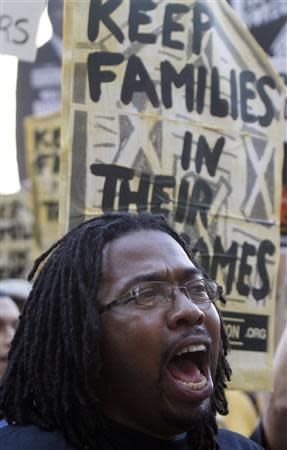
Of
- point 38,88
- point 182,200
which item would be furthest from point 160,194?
point 38,88

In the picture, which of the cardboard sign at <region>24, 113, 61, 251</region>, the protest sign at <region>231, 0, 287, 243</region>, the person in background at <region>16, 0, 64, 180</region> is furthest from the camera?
the person in background at <region>16, 0, 64, 180</region>

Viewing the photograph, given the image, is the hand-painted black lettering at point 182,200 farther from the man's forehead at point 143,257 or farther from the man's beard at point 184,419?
the man's beard at point 184,419

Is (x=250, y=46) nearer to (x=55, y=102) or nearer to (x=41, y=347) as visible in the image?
(x=41, y=347)

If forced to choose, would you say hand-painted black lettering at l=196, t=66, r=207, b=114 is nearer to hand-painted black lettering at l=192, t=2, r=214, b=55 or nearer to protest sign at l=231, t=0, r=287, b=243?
hand-painted black lettering at l=192, t=2, r=214, b=55

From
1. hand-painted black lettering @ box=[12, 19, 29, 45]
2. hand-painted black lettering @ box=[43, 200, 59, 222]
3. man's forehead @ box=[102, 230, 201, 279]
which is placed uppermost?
hand-painted black lettering @ box=[12, 19, 29, 45]

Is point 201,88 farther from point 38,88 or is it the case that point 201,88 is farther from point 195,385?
point 38,88

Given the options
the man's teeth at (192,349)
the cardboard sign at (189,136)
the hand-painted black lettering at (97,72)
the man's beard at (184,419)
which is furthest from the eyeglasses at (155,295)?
the hand-painted black lettering at (97,72)

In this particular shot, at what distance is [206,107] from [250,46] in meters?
0.28

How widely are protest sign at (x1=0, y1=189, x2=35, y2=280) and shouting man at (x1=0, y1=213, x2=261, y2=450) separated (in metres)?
4.10

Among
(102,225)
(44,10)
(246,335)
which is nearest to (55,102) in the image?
(44,10)

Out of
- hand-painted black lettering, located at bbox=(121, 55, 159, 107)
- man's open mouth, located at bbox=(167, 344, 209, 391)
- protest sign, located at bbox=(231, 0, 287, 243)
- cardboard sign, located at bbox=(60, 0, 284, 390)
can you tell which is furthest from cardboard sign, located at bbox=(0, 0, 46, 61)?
man's open mouth, located at bbox=(167, 344, 209, 391)

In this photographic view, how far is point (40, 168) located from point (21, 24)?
8.78 feet

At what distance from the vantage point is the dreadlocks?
1.78 meters

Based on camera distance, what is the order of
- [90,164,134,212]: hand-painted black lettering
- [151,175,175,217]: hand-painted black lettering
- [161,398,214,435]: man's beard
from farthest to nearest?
1. [151,175,175,217]: hand-painted black lettering
2. [90,164,134,212]: hand-painted black lettering
3. [161,398,214,435]: man's beard
